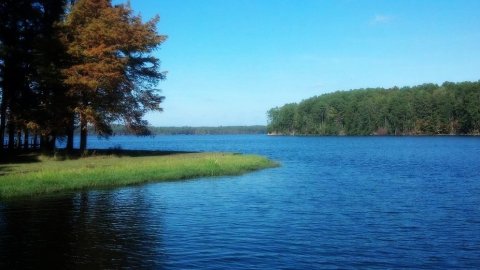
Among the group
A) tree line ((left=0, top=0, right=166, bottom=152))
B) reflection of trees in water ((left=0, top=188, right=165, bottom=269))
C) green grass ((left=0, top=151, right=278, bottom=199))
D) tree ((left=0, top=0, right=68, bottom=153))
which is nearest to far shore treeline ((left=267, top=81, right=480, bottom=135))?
green grass ((left=0, top=151, right=278, bottom=199))

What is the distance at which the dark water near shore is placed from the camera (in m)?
15.1

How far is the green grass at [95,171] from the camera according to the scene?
1104 inches

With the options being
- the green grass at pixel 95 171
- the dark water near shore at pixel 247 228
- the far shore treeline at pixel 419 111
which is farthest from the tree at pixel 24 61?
the far shore treeline at pixel 419 111

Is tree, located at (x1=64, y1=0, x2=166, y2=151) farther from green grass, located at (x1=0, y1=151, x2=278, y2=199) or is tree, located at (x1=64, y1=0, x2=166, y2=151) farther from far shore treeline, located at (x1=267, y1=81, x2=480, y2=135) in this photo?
far shore treeline, located at (x1=267, y1=81, x2=480, y2=135)

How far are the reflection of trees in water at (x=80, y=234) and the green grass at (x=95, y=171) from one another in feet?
10.3

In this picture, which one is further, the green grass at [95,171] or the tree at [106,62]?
the tree at [106,62]

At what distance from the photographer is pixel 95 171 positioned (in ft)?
110

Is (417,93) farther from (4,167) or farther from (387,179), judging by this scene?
(4,167)

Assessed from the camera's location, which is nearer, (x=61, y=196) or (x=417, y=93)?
(x=61, y=196)

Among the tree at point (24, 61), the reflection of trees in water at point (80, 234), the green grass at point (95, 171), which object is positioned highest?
the tree at point (24, 61)

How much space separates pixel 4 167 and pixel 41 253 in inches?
859

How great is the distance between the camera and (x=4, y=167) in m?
34.7

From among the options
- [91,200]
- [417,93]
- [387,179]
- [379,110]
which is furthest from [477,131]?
[91,200]

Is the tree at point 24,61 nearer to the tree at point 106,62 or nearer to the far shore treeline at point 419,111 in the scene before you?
the tree at point 106,62
